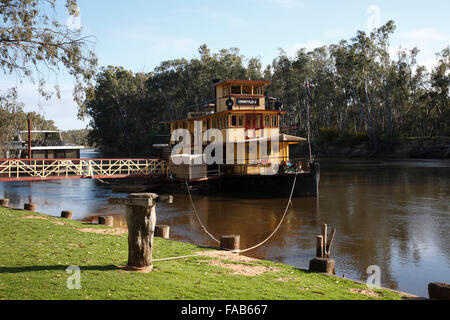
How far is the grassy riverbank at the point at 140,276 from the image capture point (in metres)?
6.88

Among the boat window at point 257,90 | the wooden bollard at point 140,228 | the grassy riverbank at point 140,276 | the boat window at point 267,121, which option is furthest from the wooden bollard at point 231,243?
the boat window at point 257,90

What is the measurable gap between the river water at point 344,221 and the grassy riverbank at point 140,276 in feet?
9.90

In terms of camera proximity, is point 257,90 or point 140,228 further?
point 257,90

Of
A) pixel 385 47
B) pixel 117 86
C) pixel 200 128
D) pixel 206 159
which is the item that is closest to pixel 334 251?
pixel 206 159

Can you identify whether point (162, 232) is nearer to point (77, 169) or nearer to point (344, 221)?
point (344, 221)

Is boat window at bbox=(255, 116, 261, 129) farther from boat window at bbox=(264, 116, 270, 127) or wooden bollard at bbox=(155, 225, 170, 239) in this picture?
wooden bollard at bbox=(155, 225, 170, 239)

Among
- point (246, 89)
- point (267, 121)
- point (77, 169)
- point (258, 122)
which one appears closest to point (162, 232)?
point (77, 169)

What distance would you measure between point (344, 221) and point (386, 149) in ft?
198

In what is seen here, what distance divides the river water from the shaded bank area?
119 feet

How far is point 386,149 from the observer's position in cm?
7525

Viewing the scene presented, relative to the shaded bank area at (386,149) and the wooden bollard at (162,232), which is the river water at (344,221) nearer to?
the wooden bollard at (162,232)

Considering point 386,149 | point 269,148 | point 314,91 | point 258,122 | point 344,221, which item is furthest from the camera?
point 314,91
